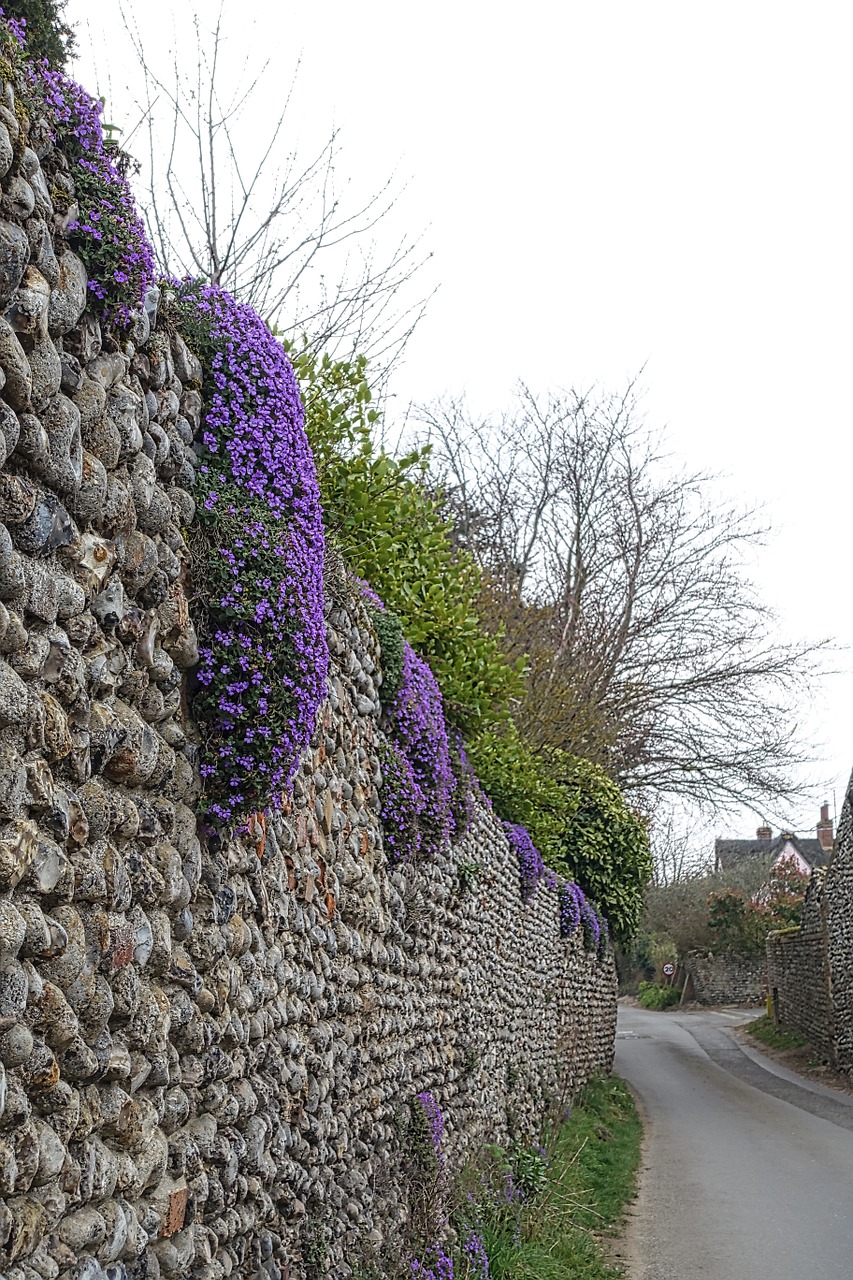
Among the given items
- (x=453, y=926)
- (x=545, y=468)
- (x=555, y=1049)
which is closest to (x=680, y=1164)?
(x=555, y=1049)

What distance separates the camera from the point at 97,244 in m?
2.99

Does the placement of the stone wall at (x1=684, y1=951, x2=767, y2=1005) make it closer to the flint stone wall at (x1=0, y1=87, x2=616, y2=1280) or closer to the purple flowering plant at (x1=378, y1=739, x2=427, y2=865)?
the purple flowering plant at (x1=378, y1=739, x2=427, y2=865)

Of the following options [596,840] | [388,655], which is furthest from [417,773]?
[596,840]

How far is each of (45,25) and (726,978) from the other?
42452mm

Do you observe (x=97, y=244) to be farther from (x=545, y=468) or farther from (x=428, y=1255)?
(x=545, y=468)

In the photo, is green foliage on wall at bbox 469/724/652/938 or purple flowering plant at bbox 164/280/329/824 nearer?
purple flowering plant at bbox 164/280/329/824

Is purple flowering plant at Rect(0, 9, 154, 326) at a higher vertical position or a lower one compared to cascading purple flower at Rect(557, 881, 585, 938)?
higher

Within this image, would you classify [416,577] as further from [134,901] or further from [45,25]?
[134,901]

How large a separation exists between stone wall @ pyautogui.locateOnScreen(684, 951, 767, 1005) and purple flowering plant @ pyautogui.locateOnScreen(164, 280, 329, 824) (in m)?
41.3

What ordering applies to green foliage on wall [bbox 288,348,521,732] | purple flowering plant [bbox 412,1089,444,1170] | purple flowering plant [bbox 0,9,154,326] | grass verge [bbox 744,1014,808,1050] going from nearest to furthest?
purple flowering plant [bbox 0,9,154,326]
green foliage on wall [bbox 288,348,521,732]
purple flowering plant [bbox 412,1089,444,1170]
grass verge [bbox 744,1014,808,1050]

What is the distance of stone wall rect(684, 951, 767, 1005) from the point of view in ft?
139

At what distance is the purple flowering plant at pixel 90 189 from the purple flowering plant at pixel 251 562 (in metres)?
0.58

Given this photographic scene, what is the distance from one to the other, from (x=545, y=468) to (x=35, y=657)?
2297 cm

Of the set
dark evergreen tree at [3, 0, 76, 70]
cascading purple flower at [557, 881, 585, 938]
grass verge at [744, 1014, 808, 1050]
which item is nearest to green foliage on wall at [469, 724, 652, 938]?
cascading purple flower at [557, 881, 585, 938]
